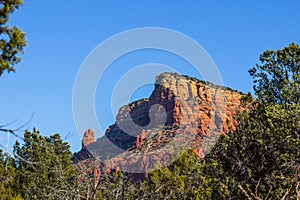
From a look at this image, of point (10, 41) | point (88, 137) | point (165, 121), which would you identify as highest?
point (88, 137)

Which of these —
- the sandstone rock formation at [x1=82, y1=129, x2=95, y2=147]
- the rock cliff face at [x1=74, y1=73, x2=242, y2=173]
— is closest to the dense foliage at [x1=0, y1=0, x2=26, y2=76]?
the rock cliff face at [x1=74, y1=73, x2=242, y2=173]

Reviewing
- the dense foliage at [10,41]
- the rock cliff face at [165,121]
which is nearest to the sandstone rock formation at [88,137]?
the rock cliff face at [165,121]

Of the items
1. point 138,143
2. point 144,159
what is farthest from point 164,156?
point 138,143

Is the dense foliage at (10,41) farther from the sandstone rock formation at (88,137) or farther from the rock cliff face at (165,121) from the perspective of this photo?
the sandstone rock formation at (88,137)

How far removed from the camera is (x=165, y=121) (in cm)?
15225

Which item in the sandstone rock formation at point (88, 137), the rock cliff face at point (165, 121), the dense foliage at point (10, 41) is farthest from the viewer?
the sandstone rock formation at point (88, 137)

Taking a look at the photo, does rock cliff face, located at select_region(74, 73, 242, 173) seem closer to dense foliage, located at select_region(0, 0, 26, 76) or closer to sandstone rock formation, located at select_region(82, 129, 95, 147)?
sandstone rock formation, located at select_region(82, 129, 95, 147)

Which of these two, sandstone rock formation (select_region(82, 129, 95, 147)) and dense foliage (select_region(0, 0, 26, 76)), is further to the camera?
sandstone rock formation (select_region(82, 129, 95, 147))

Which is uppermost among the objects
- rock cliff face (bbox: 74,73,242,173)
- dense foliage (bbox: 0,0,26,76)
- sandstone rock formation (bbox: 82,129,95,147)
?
sandstone rock formation (bbox: 82,129,95,147)

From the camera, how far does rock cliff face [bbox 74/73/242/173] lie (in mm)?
113438

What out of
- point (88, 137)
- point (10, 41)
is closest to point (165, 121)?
point (88, 137)

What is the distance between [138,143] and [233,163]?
370 ft

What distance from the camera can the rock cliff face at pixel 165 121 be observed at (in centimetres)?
11344

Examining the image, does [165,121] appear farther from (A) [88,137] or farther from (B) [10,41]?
(B) [10,41]
